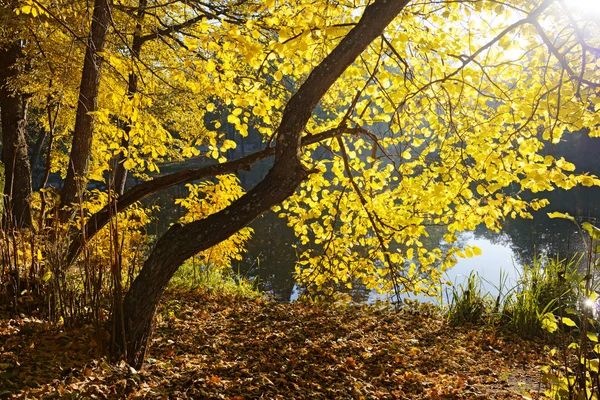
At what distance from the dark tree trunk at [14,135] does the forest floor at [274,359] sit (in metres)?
3.02

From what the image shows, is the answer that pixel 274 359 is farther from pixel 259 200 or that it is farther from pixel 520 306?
pixel 520 306

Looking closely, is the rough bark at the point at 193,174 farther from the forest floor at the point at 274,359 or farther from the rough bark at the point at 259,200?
the forest floor at the point at 274,359

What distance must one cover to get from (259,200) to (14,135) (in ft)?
18.9

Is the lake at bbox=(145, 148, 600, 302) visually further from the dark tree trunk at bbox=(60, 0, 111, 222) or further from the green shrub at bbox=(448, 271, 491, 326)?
the dark tree trunk at bbox=(60, 0, 111, 222)

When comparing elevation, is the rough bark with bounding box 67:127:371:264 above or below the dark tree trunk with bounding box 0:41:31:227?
below

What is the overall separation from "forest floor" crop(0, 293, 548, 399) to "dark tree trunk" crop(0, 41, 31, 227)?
3015 mm

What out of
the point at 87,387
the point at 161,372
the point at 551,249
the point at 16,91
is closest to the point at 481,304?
the point at 161,372

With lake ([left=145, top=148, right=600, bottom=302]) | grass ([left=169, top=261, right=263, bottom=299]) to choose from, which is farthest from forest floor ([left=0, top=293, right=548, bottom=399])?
lake ([left=145, top=148, right=600, bottom=302])

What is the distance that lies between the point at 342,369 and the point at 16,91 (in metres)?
6.52

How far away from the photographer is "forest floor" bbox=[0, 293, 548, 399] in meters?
2.88

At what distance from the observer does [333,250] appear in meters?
5.18

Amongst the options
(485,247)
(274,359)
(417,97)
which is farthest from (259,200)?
(485,247)

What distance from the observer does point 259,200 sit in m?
3.05

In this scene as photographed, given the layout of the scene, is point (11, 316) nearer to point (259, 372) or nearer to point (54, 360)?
point (54, 360)
